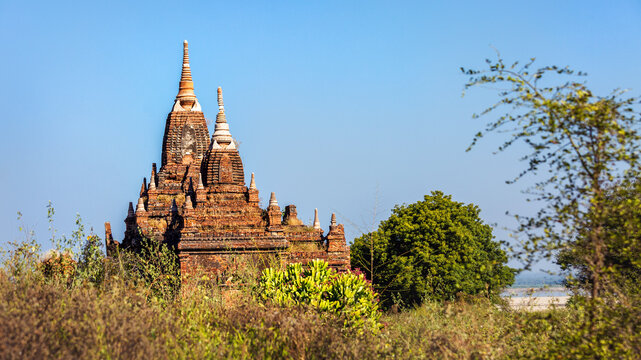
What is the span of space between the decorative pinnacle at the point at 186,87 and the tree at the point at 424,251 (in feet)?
39.8

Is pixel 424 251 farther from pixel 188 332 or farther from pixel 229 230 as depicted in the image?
pixel 188 332

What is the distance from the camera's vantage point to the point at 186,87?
4241 centimetres

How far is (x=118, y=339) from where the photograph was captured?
9305 millimetres

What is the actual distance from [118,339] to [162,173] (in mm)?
30953

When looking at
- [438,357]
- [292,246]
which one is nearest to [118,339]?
[438,357]

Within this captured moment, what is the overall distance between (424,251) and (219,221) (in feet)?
65.9

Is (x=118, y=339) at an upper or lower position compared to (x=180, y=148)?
lower

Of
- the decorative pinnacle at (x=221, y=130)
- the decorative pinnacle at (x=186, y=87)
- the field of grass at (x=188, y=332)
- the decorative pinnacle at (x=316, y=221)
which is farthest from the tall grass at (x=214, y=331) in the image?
the decorative pinnacle at (x=186, y=87)

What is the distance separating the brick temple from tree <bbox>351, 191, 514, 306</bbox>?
1189cm

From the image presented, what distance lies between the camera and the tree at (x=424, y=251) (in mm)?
45100

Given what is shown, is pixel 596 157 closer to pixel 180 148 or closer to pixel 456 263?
pixel 180 148

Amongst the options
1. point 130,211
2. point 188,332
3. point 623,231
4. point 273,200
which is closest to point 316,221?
point 273,200

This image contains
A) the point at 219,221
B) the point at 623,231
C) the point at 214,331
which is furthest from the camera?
the point at 219,221

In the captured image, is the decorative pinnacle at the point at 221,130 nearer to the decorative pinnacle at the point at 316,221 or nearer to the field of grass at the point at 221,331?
the decorative pinnacle at the point at 316,221
